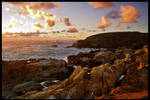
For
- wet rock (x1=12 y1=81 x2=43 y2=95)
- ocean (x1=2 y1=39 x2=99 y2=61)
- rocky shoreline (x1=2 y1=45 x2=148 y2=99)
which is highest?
ocean (x1=2 y1=39 x2=99 y2=61)

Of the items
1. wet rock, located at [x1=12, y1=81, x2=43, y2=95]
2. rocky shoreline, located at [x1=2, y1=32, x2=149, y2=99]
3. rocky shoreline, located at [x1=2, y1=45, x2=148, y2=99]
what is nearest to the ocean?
rocky shoreline, located at [x1=2, y1=32, x2=149, y2=99]

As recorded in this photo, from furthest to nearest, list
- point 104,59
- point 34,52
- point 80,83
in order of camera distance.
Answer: point 34,52, point 104,59, point 80,83

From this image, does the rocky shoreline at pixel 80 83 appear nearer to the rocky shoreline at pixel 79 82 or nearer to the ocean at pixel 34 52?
the rocky shoreline at pixel 79 82

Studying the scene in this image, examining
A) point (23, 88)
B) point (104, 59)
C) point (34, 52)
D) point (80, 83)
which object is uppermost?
point (34, 52)

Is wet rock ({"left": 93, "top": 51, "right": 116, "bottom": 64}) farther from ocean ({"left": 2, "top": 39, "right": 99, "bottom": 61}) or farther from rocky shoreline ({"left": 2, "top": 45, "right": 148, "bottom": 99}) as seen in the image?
ocean ({"left": 2, "top": 39, "right": 99, "bottom": 61})

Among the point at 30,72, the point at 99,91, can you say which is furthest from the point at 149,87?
the point at 30,72

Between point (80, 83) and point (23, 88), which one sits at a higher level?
point (80, 83)

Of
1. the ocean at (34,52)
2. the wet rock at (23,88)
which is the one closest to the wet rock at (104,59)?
the ocean at (34,52)

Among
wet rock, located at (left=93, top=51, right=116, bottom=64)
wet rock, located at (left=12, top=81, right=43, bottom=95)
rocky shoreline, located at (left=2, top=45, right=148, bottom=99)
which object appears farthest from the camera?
wet rock, located at (left=93, top=51, right=116, bottom=64)

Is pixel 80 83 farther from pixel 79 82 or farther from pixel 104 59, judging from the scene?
pixel 104 59

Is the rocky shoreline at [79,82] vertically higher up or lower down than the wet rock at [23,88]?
higher up

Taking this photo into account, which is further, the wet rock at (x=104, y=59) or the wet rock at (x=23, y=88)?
the wet rock at (x=104, y=59)

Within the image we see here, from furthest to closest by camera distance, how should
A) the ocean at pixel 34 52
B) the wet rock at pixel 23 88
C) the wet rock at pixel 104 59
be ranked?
the ocean at pixel 34 52
the wet rock at pixel 104 59
the wet rock at pixel 23 88

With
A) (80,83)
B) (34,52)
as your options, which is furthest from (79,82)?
(34,52)
